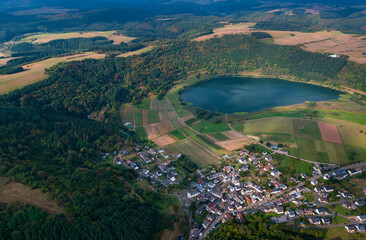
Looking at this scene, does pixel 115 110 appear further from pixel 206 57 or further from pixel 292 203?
pixel 206 57

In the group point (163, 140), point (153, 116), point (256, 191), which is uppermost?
point (256, 191)

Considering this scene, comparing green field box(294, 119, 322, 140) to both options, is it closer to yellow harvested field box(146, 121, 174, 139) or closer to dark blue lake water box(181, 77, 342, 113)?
dark blue lake water box(181, 77, 342, 113)

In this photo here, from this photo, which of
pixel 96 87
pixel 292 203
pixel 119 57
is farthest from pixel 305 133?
pixel 119 57

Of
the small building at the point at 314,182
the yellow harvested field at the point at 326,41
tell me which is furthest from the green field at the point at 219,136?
the yellow harvested field at the point at 326,41

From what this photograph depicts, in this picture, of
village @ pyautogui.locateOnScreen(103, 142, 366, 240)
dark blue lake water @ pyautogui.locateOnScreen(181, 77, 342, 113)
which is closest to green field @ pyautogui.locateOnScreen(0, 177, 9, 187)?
village @ pyautogui.locateOnScreen(103, 142, 366, 240)

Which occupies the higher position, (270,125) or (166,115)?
(270,125)

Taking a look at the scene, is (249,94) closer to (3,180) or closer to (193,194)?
(193,194)

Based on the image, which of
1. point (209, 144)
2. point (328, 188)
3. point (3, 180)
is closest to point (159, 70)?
point (209, 144)
